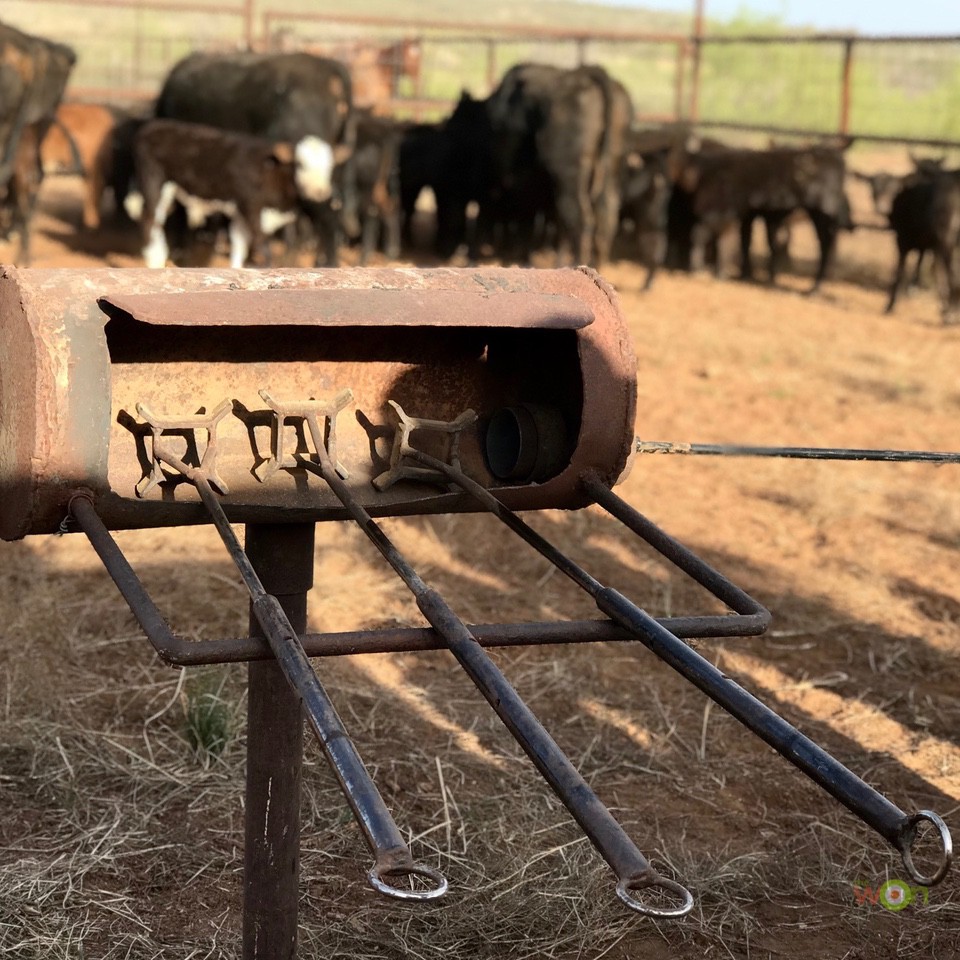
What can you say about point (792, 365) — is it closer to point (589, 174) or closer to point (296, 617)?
point (589, 174)

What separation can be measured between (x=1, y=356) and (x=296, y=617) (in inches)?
23.6

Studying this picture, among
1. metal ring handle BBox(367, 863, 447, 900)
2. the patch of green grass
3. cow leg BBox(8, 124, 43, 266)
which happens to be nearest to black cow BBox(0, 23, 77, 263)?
cow leg BBox(8, 124, 43, 266)

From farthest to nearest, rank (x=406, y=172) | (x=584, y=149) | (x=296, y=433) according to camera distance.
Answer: (x=406, y=172), (x=584, y=149), (x=296, y=433)

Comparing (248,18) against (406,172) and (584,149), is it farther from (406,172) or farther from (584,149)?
(584,149)

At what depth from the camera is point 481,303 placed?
1.97 meters

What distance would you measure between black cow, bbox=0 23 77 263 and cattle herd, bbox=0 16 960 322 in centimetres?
2

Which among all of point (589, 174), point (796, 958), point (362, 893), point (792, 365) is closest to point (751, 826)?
point (796, 958)

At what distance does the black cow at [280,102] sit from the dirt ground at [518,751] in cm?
592

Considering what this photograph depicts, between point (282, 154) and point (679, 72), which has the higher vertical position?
point (679, 72)

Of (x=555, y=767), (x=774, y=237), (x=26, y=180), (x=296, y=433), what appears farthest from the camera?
(x=774, y=237)

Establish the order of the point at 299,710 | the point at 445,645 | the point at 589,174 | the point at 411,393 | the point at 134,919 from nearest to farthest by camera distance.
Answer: the point at 445,645 → the point at 299,710 → the point at 411,393 → the point at 134,919 → the point at 589,174

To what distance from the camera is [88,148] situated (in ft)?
38.9

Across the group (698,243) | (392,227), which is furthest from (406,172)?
(698,243)

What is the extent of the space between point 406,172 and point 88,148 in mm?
2809
